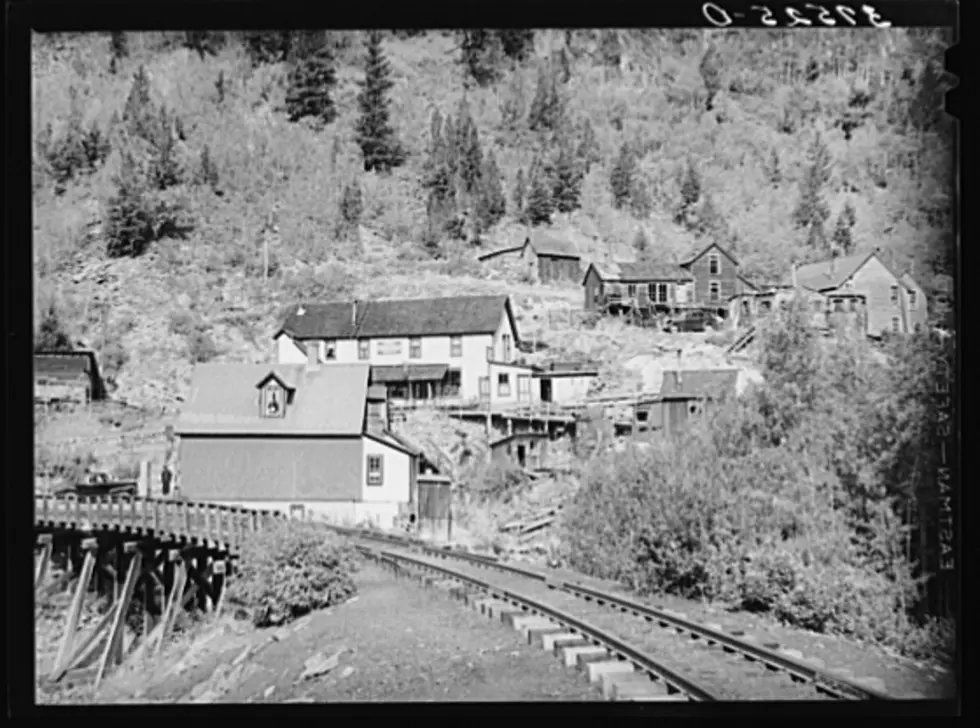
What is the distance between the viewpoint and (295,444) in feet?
16.5

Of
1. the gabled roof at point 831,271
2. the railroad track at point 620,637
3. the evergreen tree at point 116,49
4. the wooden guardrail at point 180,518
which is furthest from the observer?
the wooden guardrail at point 180,518

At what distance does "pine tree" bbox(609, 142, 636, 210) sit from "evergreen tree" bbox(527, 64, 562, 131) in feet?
1.08

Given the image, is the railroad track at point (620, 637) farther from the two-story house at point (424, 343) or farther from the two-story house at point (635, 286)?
the two-story house at point (635, 286)

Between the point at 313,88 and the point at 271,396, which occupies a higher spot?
the point at 313,88

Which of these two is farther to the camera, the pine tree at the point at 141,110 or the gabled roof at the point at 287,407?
the gabled roof at the point at 287,407

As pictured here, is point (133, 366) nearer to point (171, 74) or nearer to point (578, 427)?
point (171, 74)

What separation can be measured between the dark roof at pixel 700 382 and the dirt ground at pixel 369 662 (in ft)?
4.37

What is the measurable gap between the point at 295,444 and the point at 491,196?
148 cm

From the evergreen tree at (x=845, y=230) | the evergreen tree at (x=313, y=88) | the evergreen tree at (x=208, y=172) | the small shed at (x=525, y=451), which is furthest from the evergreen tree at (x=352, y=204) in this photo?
the evergreen tree at (x=845, y=230)

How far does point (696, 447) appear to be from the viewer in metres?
4.95

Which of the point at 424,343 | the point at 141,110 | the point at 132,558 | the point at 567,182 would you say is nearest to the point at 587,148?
the point at 567,182

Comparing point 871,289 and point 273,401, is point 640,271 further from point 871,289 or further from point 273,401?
point 273,401

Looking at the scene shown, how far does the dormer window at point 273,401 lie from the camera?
4969 mm

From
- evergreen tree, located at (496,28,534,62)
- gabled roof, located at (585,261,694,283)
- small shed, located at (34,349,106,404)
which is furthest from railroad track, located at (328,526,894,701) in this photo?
evergreen tree, located at (496,28,534,62)
